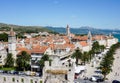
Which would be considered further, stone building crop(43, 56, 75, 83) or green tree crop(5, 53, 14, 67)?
green tree crop(5, 53, 14, 67)

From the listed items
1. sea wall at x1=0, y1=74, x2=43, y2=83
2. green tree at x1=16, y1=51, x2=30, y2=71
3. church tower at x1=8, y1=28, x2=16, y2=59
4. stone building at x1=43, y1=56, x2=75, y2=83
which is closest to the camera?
stone building at x1=43, y1=56, x2=75, y2=83

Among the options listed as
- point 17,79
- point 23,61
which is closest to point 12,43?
point 23,61

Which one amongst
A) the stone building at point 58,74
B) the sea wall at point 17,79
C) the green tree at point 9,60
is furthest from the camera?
the green tree at point 9,60

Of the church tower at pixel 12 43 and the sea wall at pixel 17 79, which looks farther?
the church tower at pixel 12 43

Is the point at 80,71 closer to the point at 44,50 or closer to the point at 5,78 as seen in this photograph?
the point at 44,50

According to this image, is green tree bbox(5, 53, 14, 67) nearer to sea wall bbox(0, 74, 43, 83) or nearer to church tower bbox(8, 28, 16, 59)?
church tower bbox(8, 28, 16, 59)

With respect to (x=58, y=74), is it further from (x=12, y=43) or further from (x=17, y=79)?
(x=12, y=43)

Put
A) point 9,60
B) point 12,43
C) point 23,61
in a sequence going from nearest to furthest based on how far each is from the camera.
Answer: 1. point 23,61
2. point 9,60
3. point 12,43

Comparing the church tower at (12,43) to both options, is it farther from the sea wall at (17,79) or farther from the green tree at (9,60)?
the sea wall at (17,79)

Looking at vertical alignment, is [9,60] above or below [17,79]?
below

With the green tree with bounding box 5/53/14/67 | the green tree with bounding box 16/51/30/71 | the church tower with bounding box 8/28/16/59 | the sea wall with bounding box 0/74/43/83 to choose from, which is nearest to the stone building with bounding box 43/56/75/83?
the sea wall with bounding box 0/74/43/83

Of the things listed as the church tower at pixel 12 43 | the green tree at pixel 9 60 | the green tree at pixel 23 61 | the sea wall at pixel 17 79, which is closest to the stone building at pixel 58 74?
the sea wall at pixel 17 79

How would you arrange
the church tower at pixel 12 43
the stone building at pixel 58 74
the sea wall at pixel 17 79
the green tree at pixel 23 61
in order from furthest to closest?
1. the church tower at pixel 12 43
2. the green tree at pixel 23 61
3. the sea wall at pixel 17 79
4. the stone building at pixel 58 74
